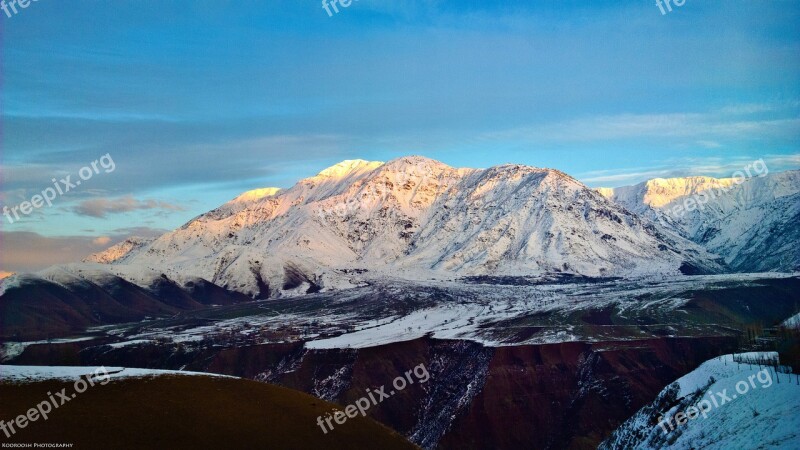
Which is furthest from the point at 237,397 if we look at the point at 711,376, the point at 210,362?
the point at 210,362

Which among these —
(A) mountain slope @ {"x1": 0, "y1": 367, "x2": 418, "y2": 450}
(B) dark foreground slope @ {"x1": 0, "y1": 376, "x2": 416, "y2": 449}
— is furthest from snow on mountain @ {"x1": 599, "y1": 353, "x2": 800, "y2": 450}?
(A) mountain slope @ {"x1": 0, "y1": 367, "x2": 418, "y2": 450}

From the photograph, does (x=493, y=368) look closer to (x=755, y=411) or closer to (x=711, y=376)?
(x=711, y=376)

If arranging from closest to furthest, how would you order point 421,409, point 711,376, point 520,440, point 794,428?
point 794,428
point 711,376
point 520,440
point 421,409

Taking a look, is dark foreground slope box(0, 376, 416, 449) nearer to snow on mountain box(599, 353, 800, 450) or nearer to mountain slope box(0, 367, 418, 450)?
mountain slope box(0, 367, 418, 450)

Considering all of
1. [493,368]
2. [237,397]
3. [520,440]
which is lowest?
[520,440]

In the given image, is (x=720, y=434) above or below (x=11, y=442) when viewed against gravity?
below

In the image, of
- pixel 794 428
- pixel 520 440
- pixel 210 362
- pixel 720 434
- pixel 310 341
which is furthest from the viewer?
pixel 310 341

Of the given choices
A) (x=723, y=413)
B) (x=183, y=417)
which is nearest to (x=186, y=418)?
(x=183, y=417)
